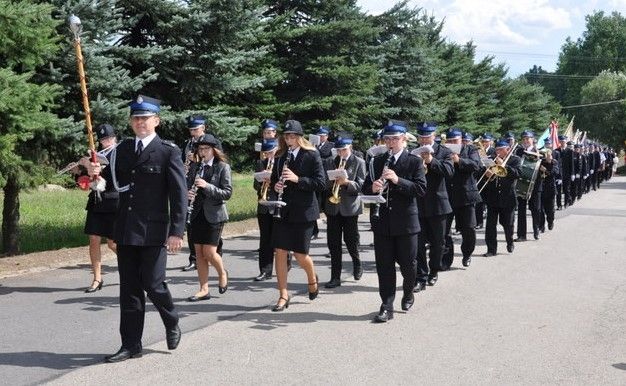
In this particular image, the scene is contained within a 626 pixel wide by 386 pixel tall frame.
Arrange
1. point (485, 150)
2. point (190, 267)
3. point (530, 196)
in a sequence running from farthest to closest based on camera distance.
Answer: point (485, 150) < point (530, 196) < point (190, 267)

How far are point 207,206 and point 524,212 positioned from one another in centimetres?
794

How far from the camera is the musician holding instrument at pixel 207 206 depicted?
8617 mm

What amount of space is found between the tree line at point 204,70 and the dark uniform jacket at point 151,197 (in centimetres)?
337

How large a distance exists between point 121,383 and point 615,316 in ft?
16.5

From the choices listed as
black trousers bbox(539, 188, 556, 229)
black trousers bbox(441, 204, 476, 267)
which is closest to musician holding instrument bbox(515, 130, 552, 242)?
black trousers bbox(539, 188, 556, 229)

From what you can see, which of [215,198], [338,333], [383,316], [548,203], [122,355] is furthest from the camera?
[548,203]

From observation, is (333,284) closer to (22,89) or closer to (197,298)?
(197,298)

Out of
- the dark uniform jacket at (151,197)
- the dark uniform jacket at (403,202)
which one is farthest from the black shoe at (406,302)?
the dark uniform jacket at (151,197)

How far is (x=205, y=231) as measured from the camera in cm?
862

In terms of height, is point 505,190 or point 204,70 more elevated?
point 204,70

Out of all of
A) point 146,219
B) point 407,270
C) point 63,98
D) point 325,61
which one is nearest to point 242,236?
point 63,98

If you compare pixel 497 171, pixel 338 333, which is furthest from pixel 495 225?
pixel 338 333

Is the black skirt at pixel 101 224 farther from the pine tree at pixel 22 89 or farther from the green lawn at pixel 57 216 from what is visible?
the green lawn at pixel 57 216

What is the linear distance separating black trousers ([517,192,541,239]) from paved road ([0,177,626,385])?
12.3 feet
